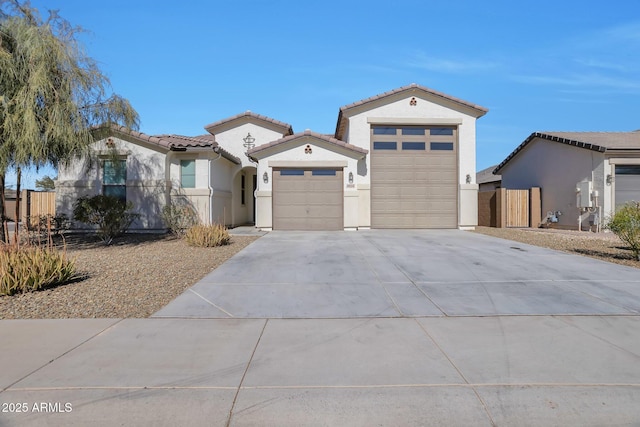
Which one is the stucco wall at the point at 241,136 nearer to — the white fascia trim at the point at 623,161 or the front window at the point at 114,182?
the front window at the point at 114,182

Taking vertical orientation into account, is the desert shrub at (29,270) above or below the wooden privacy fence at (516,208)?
below

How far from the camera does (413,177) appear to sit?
1784 centimetres

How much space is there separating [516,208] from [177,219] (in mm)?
17626

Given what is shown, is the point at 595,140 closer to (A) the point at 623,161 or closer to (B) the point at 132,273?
(A) the point at 623,161

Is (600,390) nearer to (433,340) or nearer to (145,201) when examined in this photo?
(433,340)

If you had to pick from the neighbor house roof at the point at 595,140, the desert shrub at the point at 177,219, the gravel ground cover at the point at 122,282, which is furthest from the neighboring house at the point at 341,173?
the neighbor house roof at the point at 595,140

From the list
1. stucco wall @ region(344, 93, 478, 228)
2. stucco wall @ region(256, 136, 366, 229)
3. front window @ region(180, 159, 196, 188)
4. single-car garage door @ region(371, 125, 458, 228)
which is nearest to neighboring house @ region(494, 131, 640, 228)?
stucco wall @ region(344, 93, 478, 228)

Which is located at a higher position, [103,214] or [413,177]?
[413,177]

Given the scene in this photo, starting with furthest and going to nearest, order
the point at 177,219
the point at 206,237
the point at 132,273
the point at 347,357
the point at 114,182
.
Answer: the point at 114,182
the point at 177,219
the point at 206,237
the point at 132,273
the point at 347,357

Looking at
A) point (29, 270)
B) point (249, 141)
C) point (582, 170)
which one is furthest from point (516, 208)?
point (29, 270)

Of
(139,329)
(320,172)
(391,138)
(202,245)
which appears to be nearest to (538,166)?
(391,138)

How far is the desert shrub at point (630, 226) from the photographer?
9.82 metres

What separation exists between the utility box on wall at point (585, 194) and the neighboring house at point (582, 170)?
0.05 metres

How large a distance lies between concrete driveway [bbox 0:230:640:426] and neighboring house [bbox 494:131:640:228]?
1315 centimetres
